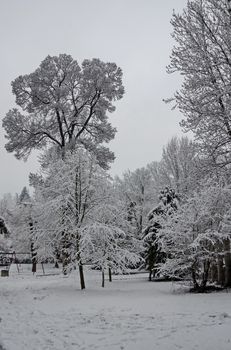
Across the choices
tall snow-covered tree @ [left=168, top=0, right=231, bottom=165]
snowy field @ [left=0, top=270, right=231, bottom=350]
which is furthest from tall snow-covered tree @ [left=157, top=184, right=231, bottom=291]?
tall snow-covered tree @ [left=168, top=0, right=231, bottom=165]

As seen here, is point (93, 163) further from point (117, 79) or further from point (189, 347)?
point (189, 347)

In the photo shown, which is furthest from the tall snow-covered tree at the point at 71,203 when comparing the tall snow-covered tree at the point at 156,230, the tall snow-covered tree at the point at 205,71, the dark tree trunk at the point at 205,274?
the tall snow-covered tree at the point at 205,71

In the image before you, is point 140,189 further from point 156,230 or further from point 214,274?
point 214,274

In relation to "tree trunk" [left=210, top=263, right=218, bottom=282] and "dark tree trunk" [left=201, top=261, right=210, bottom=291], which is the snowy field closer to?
"dark tree trunk" [left=201, top=261, right=210, bottom=291]

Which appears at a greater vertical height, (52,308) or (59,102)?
(59,102)

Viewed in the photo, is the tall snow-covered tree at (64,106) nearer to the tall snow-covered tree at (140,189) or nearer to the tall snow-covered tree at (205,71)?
the tall snow-covered tree at (205,71)

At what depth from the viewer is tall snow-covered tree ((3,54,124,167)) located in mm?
21625

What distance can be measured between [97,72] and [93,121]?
2.87m

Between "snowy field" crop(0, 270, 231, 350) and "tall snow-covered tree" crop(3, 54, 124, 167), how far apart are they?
9942 mm

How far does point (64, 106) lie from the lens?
21.7 meters

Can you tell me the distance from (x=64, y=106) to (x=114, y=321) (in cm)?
1495

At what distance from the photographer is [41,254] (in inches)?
717

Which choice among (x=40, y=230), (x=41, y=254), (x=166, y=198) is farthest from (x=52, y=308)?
(x=166, y=198)

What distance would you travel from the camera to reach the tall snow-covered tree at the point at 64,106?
21.6 m
